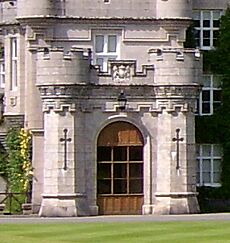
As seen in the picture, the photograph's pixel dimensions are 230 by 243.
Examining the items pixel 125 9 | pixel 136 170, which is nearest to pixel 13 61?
pixel 125 9

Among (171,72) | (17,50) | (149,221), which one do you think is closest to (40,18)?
(17,50)

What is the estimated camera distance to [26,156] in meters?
48.5

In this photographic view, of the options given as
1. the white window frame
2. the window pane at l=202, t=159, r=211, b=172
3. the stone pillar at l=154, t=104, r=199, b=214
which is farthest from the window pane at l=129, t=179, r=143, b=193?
the white window frame

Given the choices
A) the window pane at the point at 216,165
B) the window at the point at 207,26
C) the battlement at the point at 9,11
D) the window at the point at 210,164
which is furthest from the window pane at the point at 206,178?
the battlement at the point at 9,11

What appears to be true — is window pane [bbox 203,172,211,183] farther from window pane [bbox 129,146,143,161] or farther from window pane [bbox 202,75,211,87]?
window pane [bbox 129,146,143,161]

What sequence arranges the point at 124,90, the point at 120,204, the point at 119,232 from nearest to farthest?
the point at 119,232 → the point at 124,90 → the point at 120,204

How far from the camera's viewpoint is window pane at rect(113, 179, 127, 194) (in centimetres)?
4647

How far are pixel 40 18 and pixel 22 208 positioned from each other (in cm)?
703

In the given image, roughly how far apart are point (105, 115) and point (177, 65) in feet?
10.2

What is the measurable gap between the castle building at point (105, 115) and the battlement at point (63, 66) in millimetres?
35

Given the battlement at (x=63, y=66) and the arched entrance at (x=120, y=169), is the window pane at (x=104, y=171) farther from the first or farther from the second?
the battlement at (x=63, y=66)

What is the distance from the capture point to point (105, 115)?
46031 millimetres

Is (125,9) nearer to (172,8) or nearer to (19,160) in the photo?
(172,8)

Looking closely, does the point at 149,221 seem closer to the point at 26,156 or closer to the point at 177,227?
the point at 177,227
